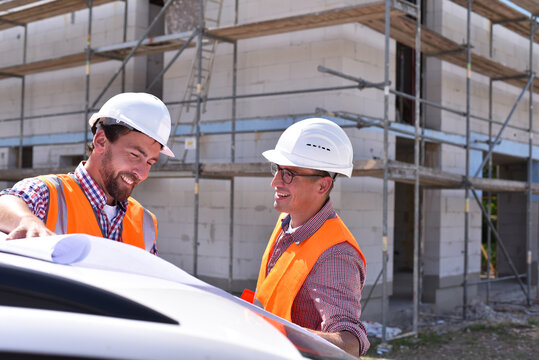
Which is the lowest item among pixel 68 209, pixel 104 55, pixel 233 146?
pixel 68 209

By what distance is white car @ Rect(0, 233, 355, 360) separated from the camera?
0.90 m

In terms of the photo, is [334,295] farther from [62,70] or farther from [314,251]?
[62,70]

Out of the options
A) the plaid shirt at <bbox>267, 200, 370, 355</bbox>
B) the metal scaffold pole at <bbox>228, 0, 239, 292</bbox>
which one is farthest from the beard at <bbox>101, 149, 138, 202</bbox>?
the metal scaffold pole at <bbox>228, 0, 239, 292</bbox>

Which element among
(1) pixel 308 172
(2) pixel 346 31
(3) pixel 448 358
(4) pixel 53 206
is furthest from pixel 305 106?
(4) pixel 53 206

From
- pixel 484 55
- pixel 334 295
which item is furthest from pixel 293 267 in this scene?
pixel 484 55

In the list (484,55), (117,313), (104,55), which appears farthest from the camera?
(484,55)

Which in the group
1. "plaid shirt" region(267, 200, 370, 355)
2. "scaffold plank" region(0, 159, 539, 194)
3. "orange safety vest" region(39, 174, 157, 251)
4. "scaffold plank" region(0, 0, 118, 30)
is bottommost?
"plaid shirt" region(267, 200, 370, 355)

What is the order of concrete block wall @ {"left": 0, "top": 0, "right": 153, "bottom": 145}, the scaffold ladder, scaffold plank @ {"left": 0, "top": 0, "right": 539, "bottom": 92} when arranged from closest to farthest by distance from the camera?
scaffold plank @ {"left": 0, "top": 0, "right": 539, "bottom": 92}, the scaffold ladder, concrete block wall @ {"left": 0, "top": 0, "right": 153, "bottom": 145}

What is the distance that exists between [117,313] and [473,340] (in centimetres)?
777

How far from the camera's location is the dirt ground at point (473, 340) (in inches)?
286

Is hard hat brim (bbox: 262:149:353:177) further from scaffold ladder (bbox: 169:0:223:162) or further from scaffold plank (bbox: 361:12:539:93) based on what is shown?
scaffold ladder (bbox: 169:0:223:162)

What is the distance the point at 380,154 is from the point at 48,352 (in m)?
8.12

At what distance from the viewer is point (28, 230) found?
1.63 m

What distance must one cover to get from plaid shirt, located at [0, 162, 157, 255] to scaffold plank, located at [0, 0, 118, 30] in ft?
28.3
